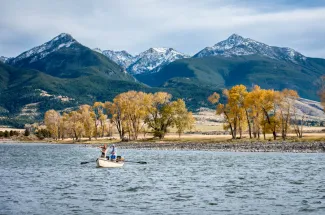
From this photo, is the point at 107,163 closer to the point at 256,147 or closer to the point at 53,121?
the point at 256,147

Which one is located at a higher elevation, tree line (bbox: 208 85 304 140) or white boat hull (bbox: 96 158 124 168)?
tree line (bbox: 208 85 304 140)

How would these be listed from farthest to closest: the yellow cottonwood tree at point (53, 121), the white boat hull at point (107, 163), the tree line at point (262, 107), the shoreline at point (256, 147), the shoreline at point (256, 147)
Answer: the yellow cottonwood tree at point (53, 121), the tree line at point (262, 107), the shoreline at point (256, 147), the shoreline at point (256, 147), the white boat hull at point (107, 163)

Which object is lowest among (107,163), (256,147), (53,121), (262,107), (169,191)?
(169,191)

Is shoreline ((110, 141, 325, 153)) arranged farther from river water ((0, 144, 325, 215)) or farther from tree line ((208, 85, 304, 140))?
river water ((0, 144, 325, 215))

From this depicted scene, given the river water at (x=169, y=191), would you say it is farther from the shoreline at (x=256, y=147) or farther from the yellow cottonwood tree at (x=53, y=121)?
the yellow cottonwood tree at (x=53, y=121)

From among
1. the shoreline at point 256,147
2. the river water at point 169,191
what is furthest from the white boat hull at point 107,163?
the shoreline at point 256,147

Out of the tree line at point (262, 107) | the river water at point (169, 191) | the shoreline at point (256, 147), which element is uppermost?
the tree line at point (262, 107)

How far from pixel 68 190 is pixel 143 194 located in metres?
7.33

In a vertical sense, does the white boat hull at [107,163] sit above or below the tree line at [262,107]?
below

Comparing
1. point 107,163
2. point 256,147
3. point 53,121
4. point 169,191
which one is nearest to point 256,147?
point 256,147

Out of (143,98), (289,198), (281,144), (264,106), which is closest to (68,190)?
(289,198)

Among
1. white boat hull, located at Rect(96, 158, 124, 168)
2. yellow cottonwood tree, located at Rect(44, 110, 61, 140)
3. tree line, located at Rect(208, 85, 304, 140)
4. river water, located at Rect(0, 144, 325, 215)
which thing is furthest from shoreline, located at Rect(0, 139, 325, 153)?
yellow cottonwood tree, located at Rect(44, 110, 61, 140)

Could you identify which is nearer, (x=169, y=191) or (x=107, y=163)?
(x=169, y=191)

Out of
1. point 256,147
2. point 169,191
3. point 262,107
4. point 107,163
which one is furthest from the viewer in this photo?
point 262,107
